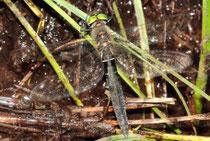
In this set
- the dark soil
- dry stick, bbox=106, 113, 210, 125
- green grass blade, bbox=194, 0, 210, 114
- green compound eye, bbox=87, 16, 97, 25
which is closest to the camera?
green grass blade, bbox=194, 0, 210, 114

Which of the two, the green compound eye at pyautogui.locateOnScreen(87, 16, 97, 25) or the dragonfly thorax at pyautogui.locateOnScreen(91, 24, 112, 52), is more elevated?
the green compound eye at pyautogui.locateOnScreen(87, 16, 97, 25)

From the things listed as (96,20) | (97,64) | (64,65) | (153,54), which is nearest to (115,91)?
(97,64)

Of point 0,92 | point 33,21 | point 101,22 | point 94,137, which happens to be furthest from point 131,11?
point 0,92

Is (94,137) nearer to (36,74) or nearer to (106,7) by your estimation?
(36,74)

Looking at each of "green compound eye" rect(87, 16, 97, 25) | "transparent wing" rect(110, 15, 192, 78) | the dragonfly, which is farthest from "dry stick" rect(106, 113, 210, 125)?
"green compound eye" rect(87, 16, 97, 25)

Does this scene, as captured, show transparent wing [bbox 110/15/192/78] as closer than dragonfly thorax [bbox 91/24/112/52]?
Yes

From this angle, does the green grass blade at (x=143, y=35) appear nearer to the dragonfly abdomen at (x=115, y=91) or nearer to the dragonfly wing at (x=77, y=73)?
the dragonfly abdomen at (x=115, y=91)

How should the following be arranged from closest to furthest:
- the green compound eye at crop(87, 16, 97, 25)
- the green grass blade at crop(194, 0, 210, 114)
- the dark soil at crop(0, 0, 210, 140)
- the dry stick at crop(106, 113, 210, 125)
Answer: the green grass blade at crop(194, 0, 210, 114) < the dry stick at crop(106, 113, 210, 125) < the dark soil at crop(0, 0, 210, 140) < the green compound eye at crop(87, 16, 97, 25)

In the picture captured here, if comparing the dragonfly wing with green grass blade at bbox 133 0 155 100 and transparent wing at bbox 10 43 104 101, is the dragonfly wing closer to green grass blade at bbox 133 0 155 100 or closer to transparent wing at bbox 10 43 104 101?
transparent wing at bbox 10 43 104 101
